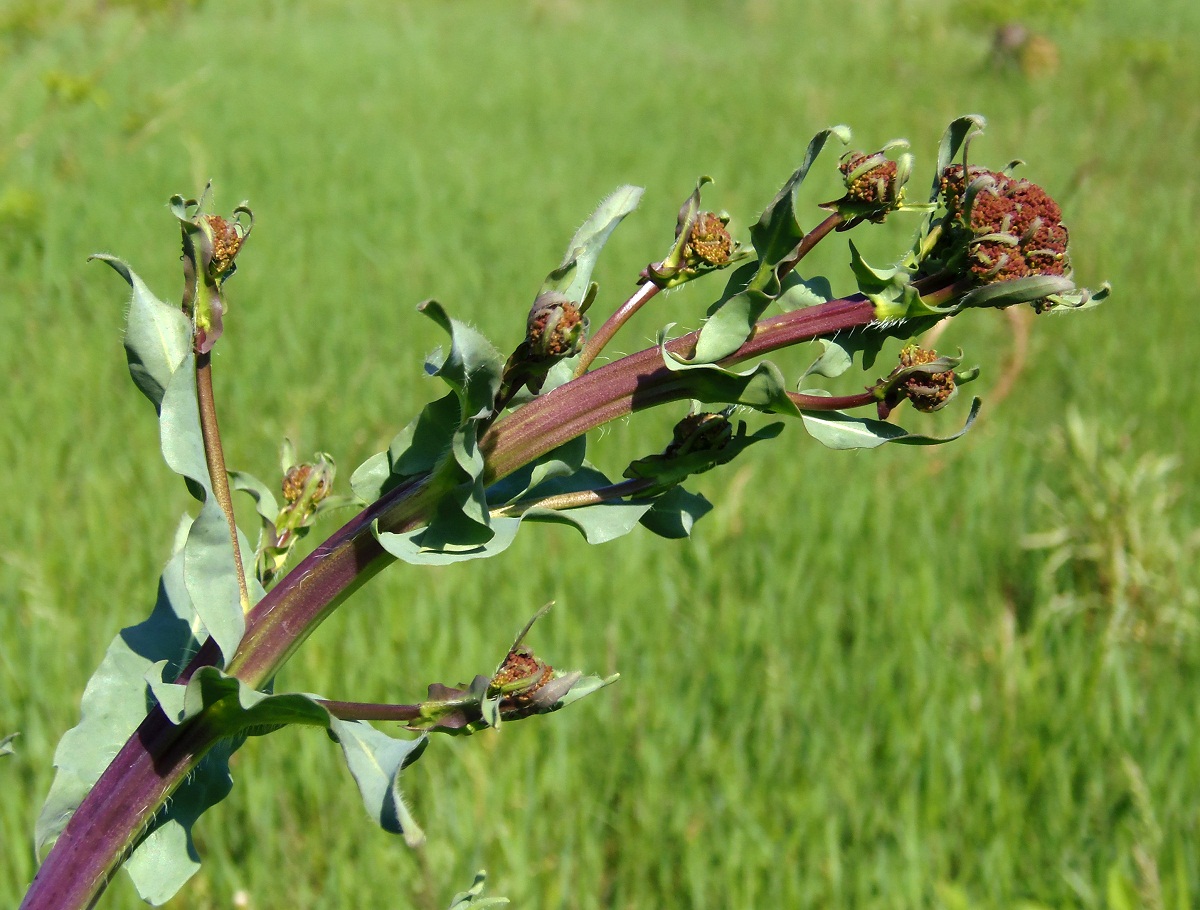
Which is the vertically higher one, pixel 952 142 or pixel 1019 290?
pixel 952 142

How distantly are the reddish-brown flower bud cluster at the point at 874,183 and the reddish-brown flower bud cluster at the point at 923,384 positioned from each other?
7cm

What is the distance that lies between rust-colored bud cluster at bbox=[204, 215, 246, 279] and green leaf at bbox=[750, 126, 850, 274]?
0.25 metres

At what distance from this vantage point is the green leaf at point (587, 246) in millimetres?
502

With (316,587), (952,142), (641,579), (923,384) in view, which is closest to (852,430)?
(923,384)

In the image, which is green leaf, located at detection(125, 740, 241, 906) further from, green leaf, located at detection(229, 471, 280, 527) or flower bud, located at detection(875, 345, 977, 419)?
flower bud, located at detection(875, 345, 977, 419)

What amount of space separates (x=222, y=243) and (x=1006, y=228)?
357 mm

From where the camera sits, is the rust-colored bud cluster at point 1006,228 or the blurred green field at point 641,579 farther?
the blurred green field at point 641,579

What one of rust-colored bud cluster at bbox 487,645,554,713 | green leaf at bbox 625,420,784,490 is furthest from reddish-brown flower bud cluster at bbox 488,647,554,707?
green leaf at bbox 625,420,784,490

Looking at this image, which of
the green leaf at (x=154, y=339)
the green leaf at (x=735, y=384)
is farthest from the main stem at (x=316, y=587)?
the green leaf at (x=154, y=339)

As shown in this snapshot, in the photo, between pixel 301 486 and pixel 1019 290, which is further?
pixel 301 486

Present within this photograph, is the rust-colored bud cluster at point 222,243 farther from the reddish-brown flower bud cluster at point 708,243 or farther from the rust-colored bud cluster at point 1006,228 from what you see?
the rust-colored bud cluster at point 1006,228

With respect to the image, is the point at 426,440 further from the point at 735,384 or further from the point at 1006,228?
the point at 1006,228

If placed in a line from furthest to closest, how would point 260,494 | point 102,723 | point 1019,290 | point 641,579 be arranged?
point 641,579 → point 260,494 → point 102,723 → point 1019,290

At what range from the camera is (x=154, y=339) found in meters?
0.53
